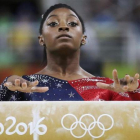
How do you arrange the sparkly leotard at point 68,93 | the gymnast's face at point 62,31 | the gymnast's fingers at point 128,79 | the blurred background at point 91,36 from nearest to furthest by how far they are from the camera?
the gymnast's fingers at point 128,79, the sparkly leotard at point 68,93, the gymnast's face at point 62,31, the blurred background at point 91,36

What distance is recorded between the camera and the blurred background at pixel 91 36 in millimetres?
2613

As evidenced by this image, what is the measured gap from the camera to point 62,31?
173 cm

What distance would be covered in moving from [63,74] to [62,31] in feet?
0.78

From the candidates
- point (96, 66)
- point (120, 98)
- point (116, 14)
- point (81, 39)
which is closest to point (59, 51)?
point (81, 39)

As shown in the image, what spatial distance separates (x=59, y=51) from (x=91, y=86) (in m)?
0.26

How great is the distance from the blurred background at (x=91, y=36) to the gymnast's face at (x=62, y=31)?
2.32 ft

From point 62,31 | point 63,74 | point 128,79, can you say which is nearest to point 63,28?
point 62,31

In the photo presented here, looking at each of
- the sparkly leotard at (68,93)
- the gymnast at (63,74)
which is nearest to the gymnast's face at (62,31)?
the gymnast at (63,74)

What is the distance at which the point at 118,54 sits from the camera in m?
2.69

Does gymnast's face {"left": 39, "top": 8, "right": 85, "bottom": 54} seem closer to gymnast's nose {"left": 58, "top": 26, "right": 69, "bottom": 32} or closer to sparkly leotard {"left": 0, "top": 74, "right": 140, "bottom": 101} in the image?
gymnast's nose {"left": 58, "top": 26, "right": 69, "bottom": 32}

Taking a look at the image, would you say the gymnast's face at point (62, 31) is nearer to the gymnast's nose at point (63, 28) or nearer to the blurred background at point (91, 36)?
the gymnast's nose at point (63, 28)

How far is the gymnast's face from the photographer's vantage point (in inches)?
68.0

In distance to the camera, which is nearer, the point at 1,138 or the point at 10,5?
the point at 1,138

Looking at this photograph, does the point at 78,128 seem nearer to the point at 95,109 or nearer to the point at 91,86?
the point at 95,109
